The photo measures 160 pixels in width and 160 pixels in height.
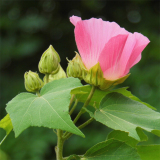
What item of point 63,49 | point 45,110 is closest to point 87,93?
point 45,110

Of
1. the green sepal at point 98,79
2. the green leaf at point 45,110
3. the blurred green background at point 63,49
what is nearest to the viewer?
the green leaf at point 45,110

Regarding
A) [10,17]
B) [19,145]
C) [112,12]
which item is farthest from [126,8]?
[19,145]

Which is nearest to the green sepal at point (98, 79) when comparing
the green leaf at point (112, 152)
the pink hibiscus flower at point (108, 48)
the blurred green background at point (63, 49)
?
the pink hibiscus flower at point (108, 48)

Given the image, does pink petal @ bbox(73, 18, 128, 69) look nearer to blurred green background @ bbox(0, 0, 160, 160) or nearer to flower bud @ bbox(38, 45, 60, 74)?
flower bud @ bbox(38, 45, 60, 74)

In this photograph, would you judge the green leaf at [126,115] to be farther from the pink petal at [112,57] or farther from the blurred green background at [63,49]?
the blurred green background at [63,49]

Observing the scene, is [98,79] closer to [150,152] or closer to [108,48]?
[108,48]

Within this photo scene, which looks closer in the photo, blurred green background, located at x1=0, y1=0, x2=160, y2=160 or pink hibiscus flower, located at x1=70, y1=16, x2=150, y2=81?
pink hibiscus flower, located at x1=70, y1=16, x2=150, y2=81

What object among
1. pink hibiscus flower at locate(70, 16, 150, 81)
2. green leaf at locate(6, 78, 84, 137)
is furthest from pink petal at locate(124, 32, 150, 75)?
green leaf at locate(6, 78, 84, 137)
